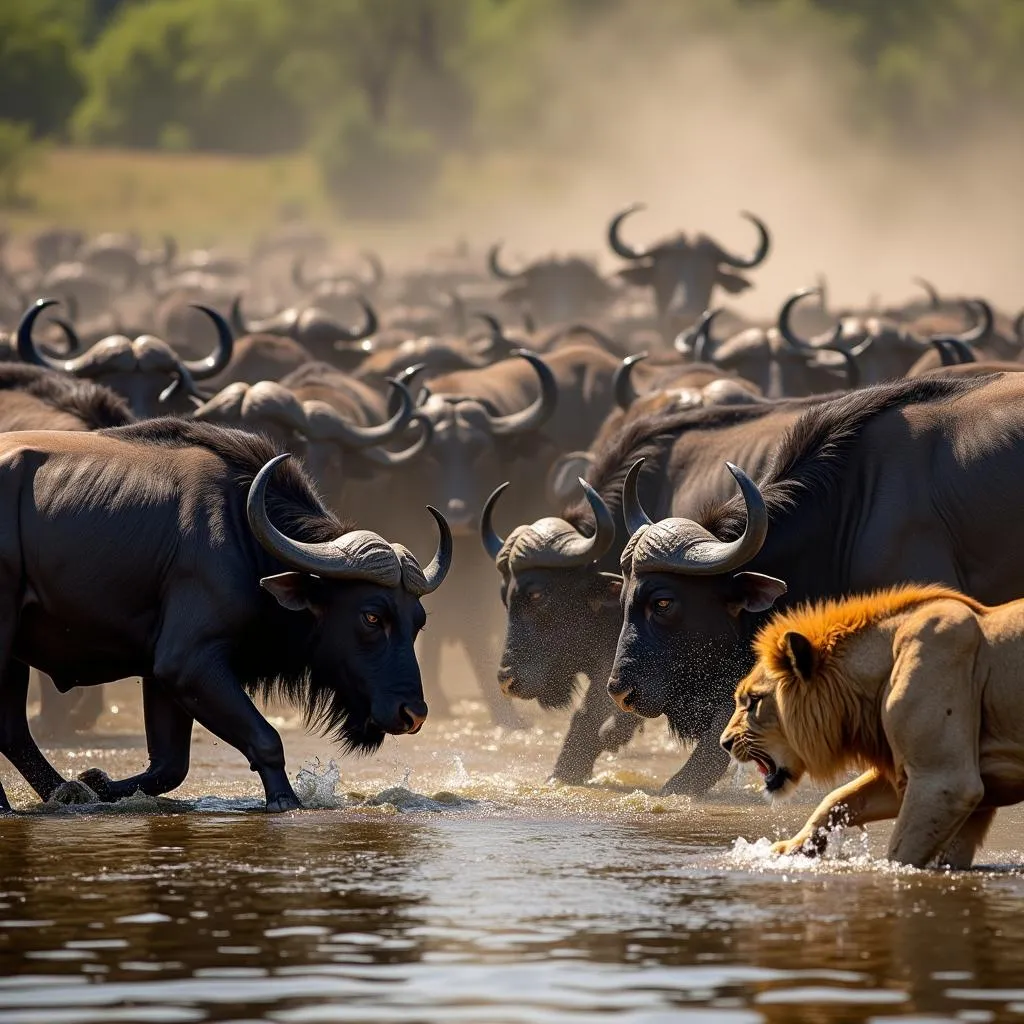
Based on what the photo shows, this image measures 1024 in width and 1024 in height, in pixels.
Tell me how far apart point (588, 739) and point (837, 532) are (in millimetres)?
1604

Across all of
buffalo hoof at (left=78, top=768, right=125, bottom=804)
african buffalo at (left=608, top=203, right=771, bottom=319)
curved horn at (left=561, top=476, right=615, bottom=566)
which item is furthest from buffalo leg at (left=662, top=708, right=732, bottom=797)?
african buffalo at (left=608, top=203, right=771, bottom=319)

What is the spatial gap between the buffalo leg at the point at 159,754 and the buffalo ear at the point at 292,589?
0.66 m

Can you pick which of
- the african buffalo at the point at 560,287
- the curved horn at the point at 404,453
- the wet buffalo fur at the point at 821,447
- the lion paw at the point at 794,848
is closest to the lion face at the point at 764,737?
the lion paw at the point at 794,848

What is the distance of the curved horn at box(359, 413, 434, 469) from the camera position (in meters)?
16.3

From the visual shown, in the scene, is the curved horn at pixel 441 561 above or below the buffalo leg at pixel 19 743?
above

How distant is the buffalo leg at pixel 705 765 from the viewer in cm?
1052

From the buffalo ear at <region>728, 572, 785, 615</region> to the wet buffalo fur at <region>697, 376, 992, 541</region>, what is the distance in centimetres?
32

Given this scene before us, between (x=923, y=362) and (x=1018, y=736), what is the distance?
11542mm

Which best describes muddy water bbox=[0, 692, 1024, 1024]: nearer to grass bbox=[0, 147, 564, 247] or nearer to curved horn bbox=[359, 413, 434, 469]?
curved horn bbox=[359, 413, 434, 469]

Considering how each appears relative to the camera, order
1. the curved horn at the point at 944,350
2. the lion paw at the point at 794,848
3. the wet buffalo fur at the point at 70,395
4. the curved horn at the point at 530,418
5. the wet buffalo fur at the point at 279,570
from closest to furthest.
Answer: the lion paw at the point at 794,848 < the wet buffalo fur at the point at 279,570 < the wet buffalo fur at the point at 70,395 < the curved horn at the point at 530,418 < the curved horn at the point at 944,350

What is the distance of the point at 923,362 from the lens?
19078mm

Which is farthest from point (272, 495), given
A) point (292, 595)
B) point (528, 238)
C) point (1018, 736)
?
point (528, 238)

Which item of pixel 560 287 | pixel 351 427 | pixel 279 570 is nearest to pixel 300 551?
pixel 279 570

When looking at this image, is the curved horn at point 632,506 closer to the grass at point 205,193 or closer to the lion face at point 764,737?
the lion face at point 764,737
